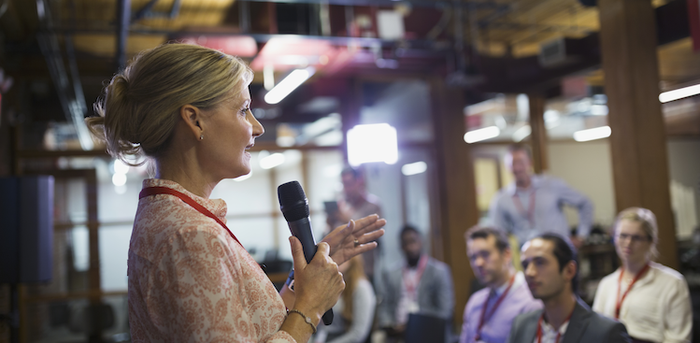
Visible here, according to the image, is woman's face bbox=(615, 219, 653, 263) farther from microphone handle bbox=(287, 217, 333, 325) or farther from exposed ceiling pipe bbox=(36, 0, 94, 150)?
exposed ceiling pipe bbox=(36, 0, 94, 150)

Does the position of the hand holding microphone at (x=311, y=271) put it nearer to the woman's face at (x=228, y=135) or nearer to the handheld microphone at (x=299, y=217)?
the handheld microphone at (x=299, y=217)

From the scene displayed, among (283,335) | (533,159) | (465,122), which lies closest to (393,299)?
(465,122)

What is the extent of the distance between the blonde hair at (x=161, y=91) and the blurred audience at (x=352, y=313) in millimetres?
2804

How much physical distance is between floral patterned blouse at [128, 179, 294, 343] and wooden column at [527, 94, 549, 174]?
23.4 ft

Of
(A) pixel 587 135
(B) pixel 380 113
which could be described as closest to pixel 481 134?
(A) pixel 587 135

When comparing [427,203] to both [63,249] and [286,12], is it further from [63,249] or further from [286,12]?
[63,249]

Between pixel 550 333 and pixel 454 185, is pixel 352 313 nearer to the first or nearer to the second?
pixel 550 333

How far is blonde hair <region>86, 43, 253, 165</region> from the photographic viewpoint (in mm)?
1048

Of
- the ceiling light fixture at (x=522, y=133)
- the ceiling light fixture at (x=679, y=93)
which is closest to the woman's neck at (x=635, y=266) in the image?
the ceiling light fixture at (x=679, y=93)

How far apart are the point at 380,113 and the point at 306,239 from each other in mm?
6235

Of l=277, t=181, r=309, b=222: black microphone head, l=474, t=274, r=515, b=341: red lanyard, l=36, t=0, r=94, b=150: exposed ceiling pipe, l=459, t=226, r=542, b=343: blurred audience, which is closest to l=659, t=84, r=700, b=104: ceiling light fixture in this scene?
l=459, t=226, r=542, b=343: blurred audience

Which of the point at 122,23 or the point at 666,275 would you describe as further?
the point at 122,23

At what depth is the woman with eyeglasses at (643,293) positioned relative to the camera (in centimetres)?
305

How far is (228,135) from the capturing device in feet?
3.58
